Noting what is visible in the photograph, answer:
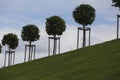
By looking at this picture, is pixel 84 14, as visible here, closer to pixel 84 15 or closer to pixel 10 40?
pixel 84 15

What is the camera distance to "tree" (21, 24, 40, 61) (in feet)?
228

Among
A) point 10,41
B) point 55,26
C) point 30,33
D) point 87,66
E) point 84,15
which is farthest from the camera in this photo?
point 10,41

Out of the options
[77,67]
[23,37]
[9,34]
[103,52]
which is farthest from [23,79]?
[9,34]

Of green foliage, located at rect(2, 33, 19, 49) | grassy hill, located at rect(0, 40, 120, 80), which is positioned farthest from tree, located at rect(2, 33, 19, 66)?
grassy hill, located at rect(0, 40, 120, 80)

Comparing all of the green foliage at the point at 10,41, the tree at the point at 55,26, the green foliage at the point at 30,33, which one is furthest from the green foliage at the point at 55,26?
the green foliage at the point at 10,41

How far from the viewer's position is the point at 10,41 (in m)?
75.2

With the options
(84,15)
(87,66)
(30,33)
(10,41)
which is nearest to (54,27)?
(84,15)

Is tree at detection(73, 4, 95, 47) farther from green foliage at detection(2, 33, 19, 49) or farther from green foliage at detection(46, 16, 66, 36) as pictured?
green foliage at detection(2, 33, 19, 49)

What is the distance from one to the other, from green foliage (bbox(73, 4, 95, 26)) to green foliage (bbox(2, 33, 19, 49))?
19.2 m

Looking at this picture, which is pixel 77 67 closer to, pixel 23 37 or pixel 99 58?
pixel 99 58

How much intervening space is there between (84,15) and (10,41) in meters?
21.5

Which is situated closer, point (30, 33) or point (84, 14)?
point (84, 14)

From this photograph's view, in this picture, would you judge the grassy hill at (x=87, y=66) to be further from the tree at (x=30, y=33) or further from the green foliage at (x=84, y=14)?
the tree at (x=30, y=33)

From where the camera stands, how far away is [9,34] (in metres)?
76.2
